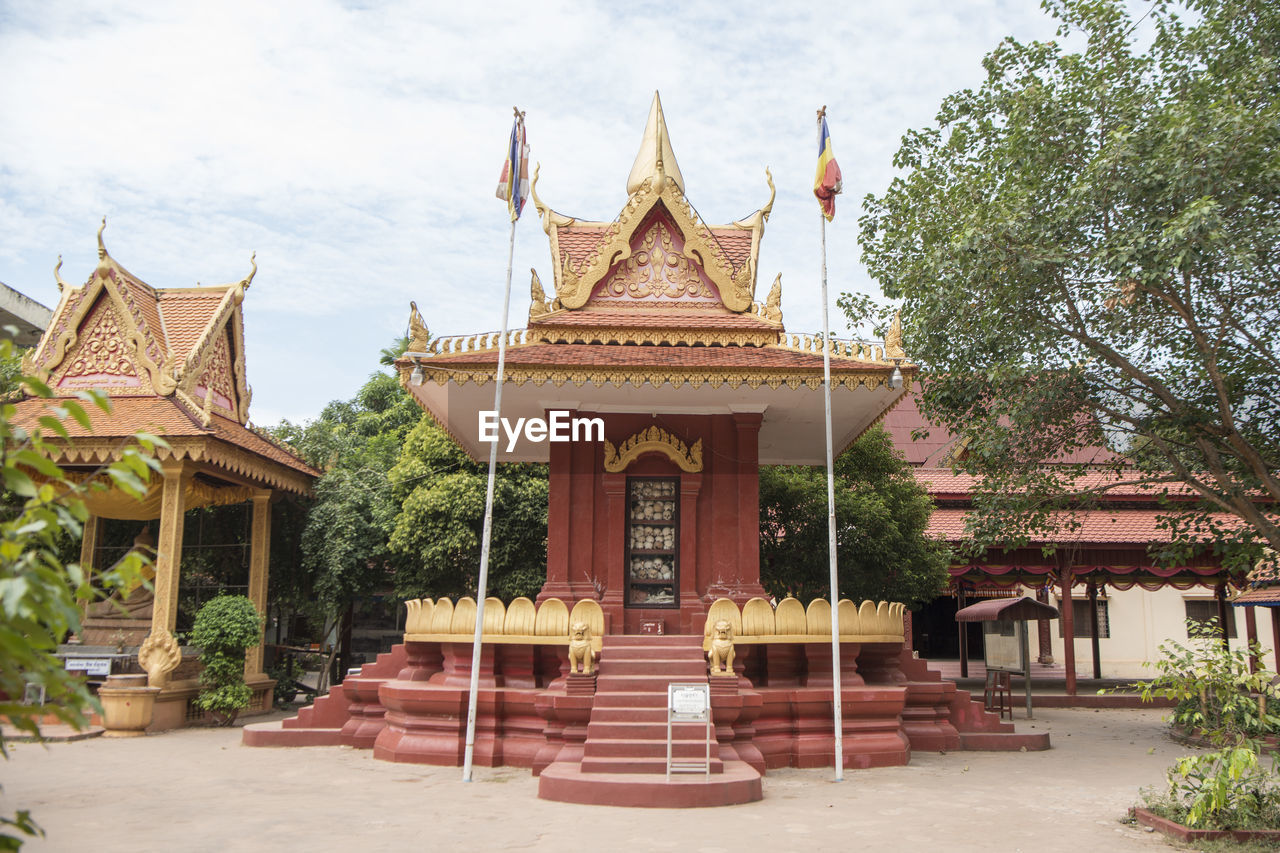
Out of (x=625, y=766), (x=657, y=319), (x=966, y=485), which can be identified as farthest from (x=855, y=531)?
(x=625, y=766)

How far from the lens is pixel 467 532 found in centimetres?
1808

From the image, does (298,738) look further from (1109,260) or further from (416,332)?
(1109,260)

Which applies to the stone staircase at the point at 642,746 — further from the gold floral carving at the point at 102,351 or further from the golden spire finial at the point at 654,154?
the gold floral carving at the point at 102,351

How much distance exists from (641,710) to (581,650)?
0.92 metres

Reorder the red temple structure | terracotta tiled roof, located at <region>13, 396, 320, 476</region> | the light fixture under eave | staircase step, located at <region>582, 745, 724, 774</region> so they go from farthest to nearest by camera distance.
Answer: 1. terracotta tiled roof, located at <region>13, 396, 320, 476</region>
2. the light fixture under eave
3. the red temple structure
4. staircase step, located at <region>582, 745, 724, 774</region>

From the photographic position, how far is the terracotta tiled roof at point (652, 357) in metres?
12.0

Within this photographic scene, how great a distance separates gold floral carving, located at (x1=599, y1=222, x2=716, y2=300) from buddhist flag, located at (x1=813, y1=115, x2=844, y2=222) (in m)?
2.89

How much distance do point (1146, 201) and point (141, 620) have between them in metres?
16.8

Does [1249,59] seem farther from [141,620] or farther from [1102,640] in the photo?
[1102,640]

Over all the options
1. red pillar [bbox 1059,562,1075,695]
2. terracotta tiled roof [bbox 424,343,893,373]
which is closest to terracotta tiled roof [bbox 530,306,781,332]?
terracotta tiled roof [bbox 424,343,893,373]

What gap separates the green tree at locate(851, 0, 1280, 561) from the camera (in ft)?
36.4

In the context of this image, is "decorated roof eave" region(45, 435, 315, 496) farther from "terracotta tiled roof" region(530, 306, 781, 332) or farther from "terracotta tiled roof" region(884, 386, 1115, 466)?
"terracotta tiled roof" region(884, 386, 1115, 466)

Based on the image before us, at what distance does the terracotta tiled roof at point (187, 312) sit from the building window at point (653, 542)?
8899 millimetres

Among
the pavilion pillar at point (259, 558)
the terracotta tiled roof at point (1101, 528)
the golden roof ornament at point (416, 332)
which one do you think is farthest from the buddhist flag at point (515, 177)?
the terracotta tiled roof at point (1101, 528)
